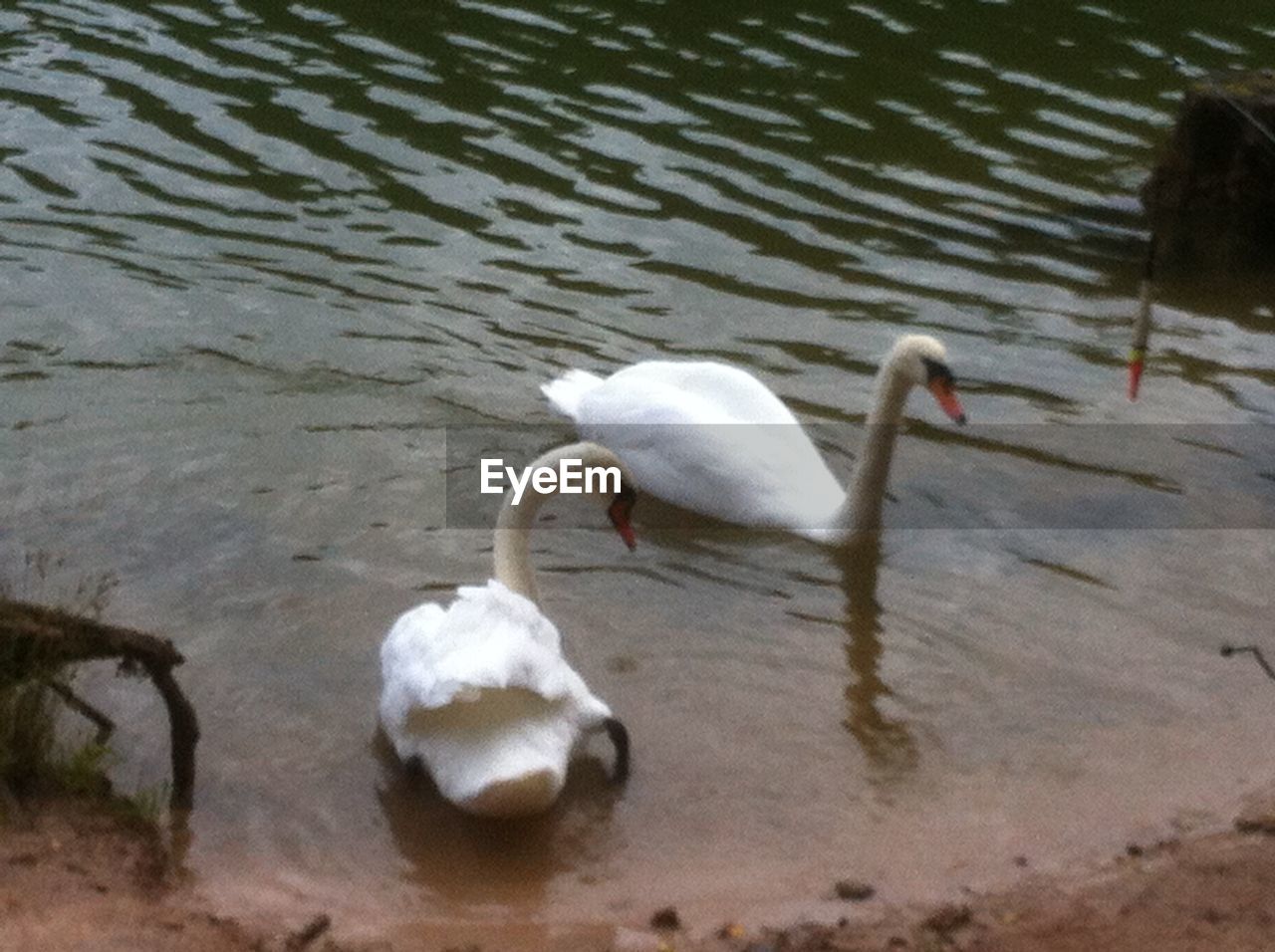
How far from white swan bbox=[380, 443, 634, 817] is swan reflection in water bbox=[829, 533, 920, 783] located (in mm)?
792

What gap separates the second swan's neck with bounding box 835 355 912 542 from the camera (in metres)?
7.26

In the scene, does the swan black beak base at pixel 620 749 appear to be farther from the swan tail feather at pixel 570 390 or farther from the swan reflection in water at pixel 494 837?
the swan tail feather at pixel 570 390

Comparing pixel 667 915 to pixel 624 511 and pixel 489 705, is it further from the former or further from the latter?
pixel 624 511

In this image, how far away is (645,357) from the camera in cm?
910

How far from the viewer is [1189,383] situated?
8797mm

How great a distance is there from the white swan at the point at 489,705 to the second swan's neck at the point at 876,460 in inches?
78.4

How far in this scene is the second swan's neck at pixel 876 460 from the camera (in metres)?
7.26

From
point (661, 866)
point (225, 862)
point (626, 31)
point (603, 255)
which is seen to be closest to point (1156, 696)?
point (661, 866)

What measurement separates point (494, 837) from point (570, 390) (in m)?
3.29

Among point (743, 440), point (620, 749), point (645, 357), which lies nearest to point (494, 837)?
point (620, 749)

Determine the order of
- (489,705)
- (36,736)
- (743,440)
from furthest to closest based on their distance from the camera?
(743,440)
(489,705)
(36,736)

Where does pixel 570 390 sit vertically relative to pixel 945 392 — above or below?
below

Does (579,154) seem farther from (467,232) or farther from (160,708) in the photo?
(160,708)

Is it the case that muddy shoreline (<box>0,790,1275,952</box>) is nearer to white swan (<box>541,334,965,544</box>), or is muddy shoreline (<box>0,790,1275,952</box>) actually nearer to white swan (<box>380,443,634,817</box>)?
white swan (<box>380,443,634,817</box>)
